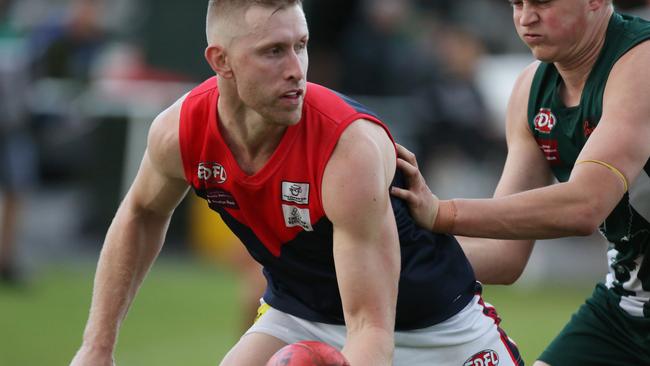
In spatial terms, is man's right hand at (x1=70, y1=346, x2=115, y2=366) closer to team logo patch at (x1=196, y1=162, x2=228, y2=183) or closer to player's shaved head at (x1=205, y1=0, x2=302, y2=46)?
team logo patch at (x1=196, y1=162, x2=228, y2=183)

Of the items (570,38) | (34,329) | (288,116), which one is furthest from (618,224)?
(34,329)

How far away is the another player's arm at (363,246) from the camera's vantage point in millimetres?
4469

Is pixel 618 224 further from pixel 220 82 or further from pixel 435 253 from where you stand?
pixel 220 82

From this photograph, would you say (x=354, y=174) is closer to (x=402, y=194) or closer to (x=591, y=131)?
(x=402, y=194)

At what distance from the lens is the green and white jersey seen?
5.15 m

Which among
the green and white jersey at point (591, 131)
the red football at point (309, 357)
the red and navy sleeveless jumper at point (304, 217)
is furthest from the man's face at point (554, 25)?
the red football at point (309, 357)

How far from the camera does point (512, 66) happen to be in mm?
16109

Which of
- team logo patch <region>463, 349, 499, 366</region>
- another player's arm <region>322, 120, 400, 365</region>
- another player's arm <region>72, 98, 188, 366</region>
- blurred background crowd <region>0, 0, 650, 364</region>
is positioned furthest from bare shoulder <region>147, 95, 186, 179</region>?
blurred background crowd <region>0, 0, 650, 364</region>

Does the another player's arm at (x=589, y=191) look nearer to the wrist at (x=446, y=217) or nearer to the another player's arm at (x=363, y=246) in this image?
the wrist at (x=446, y=217)

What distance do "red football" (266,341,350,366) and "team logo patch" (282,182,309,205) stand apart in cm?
60

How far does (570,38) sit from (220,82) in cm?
136

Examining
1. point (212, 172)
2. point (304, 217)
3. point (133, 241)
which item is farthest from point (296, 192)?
point (133, 241)

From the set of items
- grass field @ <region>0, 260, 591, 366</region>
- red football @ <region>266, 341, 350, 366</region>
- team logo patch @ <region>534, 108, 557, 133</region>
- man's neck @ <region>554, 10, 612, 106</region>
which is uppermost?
man's neck @ <region>554, 10, 612, 106</region>

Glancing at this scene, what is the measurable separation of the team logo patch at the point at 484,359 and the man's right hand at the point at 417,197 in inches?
21.4
